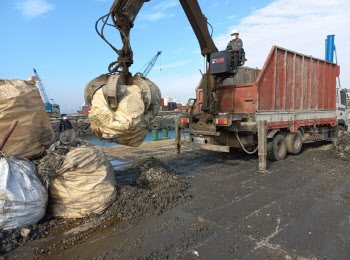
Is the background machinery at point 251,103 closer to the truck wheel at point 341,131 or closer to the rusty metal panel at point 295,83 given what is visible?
the rusty metal panel at point 295,83

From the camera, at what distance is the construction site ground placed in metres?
2.68

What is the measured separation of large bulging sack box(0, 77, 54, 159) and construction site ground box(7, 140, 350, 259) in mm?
1206

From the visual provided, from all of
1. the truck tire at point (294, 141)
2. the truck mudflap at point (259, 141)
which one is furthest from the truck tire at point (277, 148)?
the truck mudflap at point (259, 141)

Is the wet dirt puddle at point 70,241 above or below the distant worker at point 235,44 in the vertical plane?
below

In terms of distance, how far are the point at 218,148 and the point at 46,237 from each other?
4.19 m

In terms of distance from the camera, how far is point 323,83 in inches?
350

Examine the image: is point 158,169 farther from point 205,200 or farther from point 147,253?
point 147,253

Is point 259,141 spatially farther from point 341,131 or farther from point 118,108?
point 341,131

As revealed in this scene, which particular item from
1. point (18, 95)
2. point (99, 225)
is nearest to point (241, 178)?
point (99, 225)

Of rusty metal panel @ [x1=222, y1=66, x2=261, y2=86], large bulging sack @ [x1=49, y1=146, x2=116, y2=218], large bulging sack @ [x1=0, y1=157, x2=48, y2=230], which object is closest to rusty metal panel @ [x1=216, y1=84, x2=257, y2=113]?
rusty metal panel @ [x1=222, y1=66, x2=261, y2=86]

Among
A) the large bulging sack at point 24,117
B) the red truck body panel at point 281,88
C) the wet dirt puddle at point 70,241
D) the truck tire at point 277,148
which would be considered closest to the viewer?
the wet dirt puddle at point 70,241

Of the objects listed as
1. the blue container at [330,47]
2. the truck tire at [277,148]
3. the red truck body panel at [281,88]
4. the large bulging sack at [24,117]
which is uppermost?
the blue container at [330,47]

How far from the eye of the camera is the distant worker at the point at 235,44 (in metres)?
6.29

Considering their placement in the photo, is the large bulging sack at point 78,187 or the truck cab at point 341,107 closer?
the large bulging sack at point 78,187
